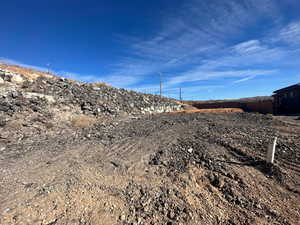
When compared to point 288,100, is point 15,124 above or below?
below

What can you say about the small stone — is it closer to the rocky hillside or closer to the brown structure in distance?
the rocky hillside

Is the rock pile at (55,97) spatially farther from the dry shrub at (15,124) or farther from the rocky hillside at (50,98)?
the dry shrub at (15,124)

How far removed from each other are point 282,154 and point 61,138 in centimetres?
868

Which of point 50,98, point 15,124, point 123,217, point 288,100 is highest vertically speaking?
point 50,98

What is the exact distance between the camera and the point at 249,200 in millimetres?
3223

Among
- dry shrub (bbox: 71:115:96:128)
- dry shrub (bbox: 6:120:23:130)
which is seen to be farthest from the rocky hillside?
dry shrub (bbox: 6:120:23:130)

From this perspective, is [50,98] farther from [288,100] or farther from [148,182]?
[288,100]

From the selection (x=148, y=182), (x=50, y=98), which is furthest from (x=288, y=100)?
(x=50, y=98)

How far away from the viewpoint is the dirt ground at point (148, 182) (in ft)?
8.96

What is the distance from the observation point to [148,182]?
11.9ft

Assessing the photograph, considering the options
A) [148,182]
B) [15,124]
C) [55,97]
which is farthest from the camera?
[55,97]

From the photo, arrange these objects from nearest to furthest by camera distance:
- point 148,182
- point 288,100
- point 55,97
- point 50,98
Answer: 1. point 148,182
2. point 50,98
3. point 55,97
4. point 288,100

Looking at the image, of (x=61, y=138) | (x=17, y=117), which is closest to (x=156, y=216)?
(x=61, y=138)

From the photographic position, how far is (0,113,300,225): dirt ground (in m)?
2.73
